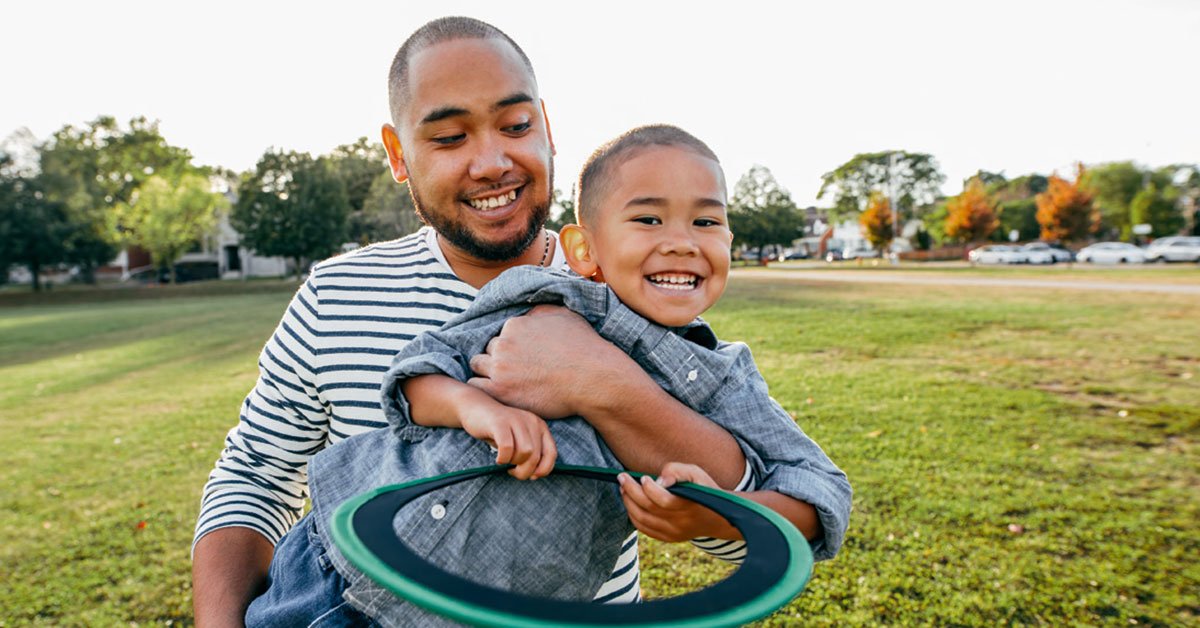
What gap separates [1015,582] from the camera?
4484 millimetres

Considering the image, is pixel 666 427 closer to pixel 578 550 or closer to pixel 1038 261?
pixel 578 550

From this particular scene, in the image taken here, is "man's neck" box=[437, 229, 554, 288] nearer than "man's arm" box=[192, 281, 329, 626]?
No

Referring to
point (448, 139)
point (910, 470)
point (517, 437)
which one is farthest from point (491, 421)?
point (910, 470)

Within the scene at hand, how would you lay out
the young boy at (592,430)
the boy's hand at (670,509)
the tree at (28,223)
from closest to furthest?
the boy's hand at (670,509)
the young boy at (592,430)
the tree at (28,223)

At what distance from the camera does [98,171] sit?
64.5 m

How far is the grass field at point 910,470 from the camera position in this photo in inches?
178

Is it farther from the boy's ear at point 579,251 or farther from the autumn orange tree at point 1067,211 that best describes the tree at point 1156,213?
the boy's ear at point 579,251

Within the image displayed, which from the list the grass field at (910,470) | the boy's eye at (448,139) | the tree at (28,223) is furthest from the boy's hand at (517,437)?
the tree at (28,223)

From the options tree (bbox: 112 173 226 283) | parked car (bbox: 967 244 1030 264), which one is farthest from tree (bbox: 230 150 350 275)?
parked car (bbox: 967 244 1030 264)

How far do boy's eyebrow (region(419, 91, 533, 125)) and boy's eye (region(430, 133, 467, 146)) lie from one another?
0.17 ft

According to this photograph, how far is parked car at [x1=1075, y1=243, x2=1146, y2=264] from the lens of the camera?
44.8 m

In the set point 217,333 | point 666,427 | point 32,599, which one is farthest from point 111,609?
point 217,333

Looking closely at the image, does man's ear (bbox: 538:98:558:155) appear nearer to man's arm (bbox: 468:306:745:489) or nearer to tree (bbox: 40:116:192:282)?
man's arm (bbox: 468:306:745:489)

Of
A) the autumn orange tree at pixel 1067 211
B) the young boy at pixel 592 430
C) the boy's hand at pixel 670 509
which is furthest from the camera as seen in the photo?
the autumn orange tree at pixel 1067 211
